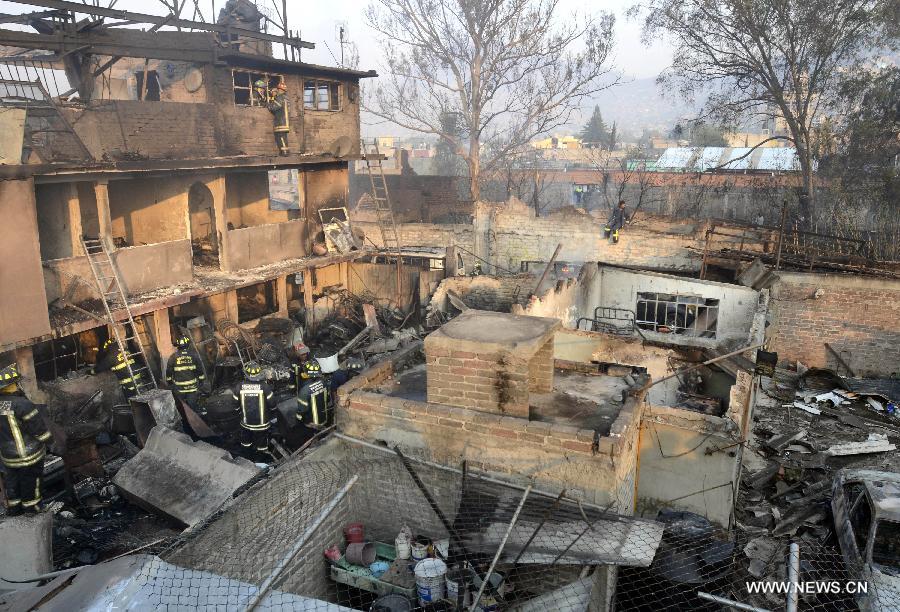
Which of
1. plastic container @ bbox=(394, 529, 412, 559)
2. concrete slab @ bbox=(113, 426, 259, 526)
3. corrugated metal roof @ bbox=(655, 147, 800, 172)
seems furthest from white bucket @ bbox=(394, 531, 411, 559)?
corrugated metal roof @ bbox=(655, 147, 800, 172)

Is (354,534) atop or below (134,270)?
below

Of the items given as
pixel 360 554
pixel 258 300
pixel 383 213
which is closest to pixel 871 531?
pixel 360 554

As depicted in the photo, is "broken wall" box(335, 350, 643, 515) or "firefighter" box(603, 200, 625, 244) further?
"firefighter" box(603, 200, 625, 244)

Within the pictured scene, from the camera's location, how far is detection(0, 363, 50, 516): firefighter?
28.6 ft

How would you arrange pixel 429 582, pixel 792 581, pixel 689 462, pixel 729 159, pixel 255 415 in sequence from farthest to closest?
pixel 729 159
pixel 255 415
pixel 689 462
pixel 429 582
pixel 792 581

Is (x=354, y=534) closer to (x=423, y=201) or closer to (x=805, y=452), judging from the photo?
(x=805, y=452)

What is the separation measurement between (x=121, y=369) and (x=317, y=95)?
10815mm

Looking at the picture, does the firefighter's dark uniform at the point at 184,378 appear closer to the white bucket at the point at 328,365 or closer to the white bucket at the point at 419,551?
the white bucket at the point at 328,365

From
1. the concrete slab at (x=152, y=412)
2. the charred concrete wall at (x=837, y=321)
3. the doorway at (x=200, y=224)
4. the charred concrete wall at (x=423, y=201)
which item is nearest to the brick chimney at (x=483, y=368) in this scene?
the concrete slab at (x=152, y=412)

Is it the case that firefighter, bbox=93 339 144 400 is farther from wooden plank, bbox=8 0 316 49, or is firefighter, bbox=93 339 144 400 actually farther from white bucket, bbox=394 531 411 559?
white bucket, bbox=394 531 411 559

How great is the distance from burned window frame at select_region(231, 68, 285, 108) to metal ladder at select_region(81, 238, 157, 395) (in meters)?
5.93

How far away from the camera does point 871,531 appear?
798 centimetres

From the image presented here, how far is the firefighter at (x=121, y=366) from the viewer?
499 inches

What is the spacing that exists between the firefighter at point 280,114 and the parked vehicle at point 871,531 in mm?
15681
